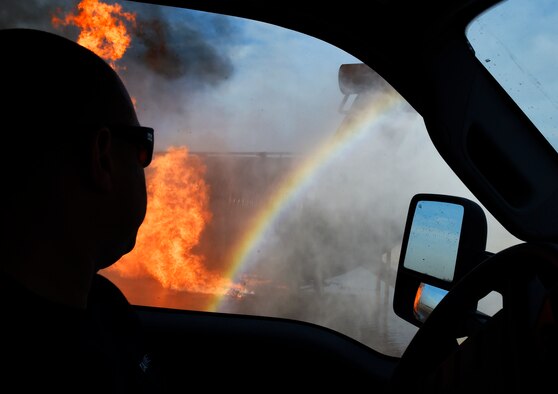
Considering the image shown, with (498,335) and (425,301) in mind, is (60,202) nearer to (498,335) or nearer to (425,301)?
(498,335)

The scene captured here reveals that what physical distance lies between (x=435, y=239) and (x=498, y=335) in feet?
2.37

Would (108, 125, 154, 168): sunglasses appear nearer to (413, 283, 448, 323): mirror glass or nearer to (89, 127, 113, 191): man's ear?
(89, 127, 113, 191): man's ear

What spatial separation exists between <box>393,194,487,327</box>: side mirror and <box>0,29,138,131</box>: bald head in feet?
3.78

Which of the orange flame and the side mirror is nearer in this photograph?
the side mirror

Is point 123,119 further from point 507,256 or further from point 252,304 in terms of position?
point 252,304

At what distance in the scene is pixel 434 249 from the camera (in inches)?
67.6

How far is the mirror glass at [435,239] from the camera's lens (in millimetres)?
1573

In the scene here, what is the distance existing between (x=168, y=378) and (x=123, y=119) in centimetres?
220

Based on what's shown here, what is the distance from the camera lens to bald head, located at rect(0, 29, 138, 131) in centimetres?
102

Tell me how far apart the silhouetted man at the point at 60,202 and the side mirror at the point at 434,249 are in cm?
105

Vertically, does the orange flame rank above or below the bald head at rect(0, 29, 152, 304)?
above

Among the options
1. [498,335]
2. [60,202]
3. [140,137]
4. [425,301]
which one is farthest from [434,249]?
[60,202]

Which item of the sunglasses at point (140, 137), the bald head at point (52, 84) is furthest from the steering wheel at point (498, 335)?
the bald head at point (52, 84)

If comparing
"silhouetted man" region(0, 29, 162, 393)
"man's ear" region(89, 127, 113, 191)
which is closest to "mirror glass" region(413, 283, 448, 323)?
"silhouetted man" region(0, 29, 162, 393)
